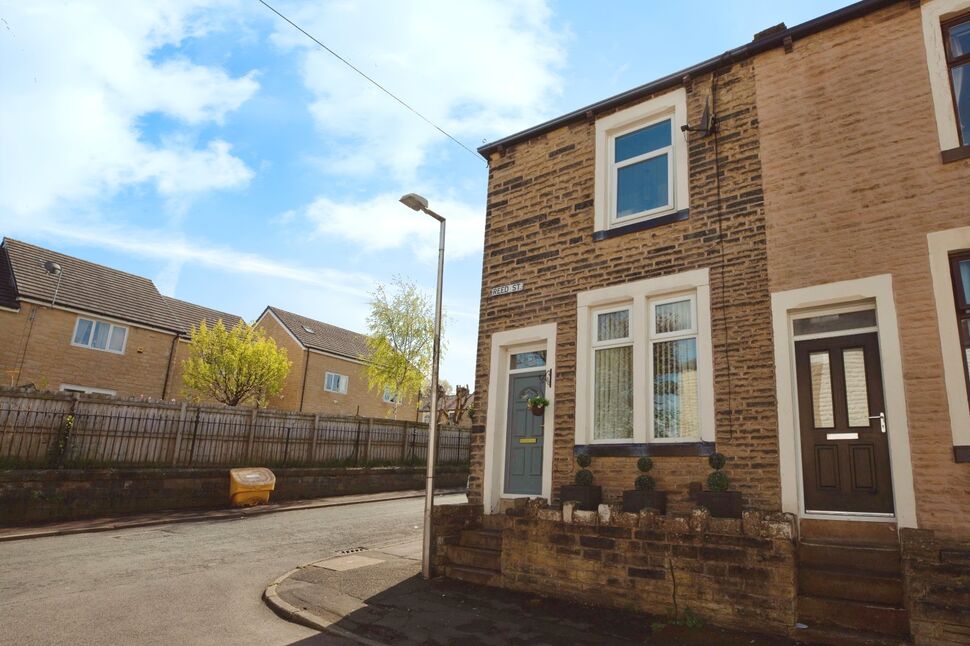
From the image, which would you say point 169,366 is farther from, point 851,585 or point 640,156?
point 851,585

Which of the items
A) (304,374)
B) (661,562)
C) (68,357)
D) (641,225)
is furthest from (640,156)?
(304,374)

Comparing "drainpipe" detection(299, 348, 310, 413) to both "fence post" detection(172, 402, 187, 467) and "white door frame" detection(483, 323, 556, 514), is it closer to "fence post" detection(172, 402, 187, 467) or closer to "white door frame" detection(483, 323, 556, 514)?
"fence post" detection(172, 402, 187, 467)

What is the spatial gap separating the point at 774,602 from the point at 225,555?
7.93 meters

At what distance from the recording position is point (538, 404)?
8391 mm

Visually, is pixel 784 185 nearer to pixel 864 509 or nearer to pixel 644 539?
pixel 864 509

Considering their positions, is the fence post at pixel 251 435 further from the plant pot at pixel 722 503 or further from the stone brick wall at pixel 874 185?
the stone brick wall at pixel 874 185

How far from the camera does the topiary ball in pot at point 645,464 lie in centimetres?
708

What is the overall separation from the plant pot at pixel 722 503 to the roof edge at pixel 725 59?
5780 mm

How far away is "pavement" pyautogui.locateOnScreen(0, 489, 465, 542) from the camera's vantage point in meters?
10.8

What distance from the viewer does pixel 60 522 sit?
1211cm

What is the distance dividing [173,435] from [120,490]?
1955mm

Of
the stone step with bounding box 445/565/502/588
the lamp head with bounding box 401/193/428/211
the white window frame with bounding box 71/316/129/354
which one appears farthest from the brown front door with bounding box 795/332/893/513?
the white window frame with bounding box 71/316/129/354

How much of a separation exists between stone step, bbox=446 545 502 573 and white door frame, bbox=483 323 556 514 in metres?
0.94

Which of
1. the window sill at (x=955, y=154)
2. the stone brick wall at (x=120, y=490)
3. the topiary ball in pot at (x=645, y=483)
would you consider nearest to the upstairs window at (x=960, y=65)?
→ the window sill at (x=955, y=154)
